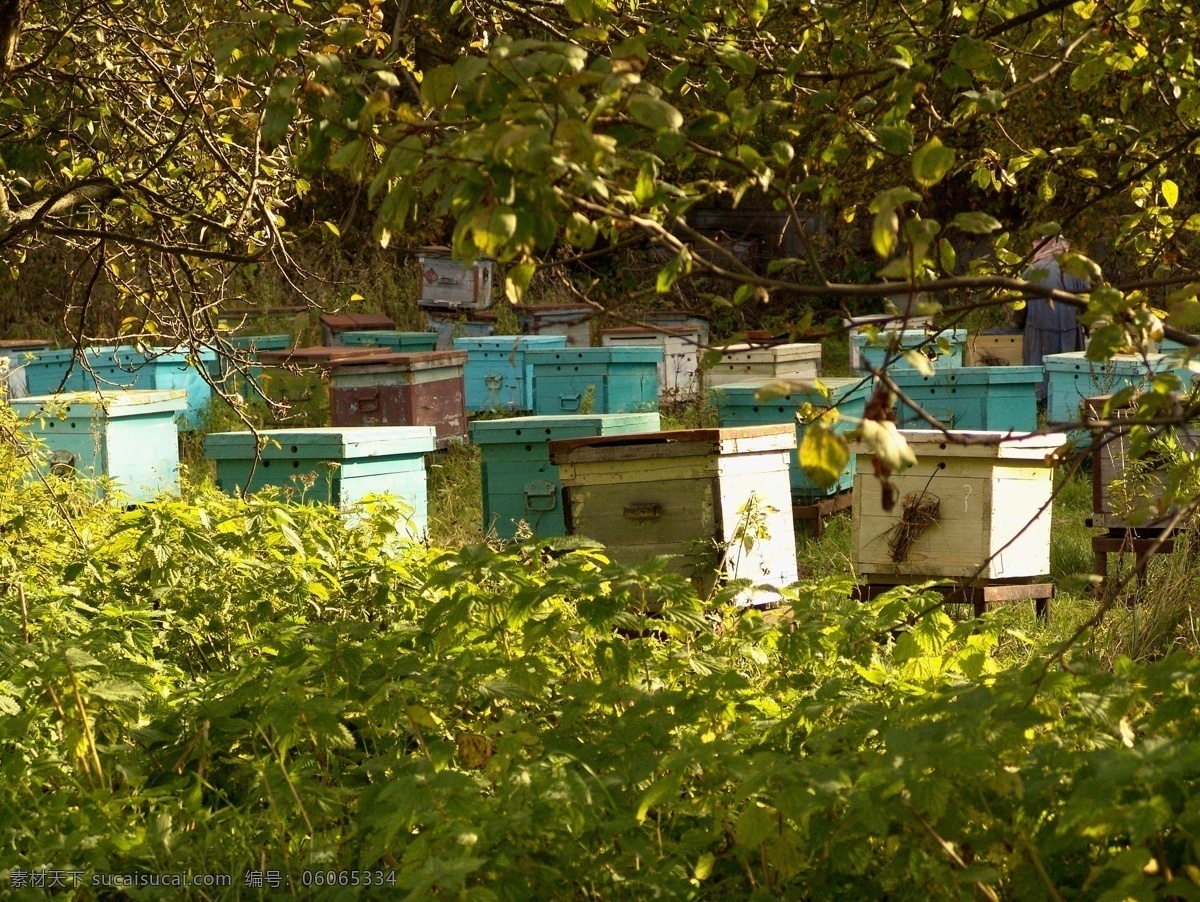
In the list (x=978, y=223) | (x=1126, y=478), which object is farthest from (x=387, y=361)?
(x=978, y=223)

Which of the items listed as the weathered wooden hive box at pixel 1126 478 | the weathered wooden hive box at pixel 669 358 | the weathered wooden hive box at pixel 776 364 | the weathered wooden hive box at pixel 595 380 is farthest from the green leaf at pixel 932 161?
the weathered wooden hive box at pixel 669 358

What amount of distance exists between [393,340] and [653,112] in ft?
32.9

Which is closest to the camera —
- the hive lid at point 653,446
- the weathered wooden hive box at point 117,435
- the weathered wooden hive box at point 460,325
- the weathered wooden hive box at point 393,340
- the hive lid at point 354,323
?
the hive lid at point 653,446

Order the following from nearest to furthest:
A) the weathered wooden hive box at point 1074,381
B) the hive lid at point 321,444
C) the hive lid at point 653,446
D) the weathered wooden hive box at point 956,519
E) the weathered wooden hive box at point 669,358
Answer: the hive lid at point 653,446 < the weathered wooden hive box at point 956,519 < the hive lid at point 321,444 < the weathered wooden hive box at point 1074,381 < the weathered wooden hive box at point 669,358

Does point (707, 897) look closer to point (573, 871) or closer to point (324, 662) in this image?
point (573, 871)

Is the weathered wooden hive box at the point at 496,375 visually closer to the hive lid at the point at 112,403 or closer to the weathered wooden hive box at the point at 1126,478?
the hive lid at the point at 112,403

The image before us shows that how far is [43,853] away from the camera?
2.40 m

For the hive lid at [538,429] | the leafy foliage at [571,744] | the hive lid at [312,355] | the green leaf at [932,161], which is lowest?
the leafy foliage at [571,744]

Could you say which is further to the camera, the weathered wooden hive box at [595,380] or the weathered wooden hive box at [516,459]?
the weathered wooden hive box at [595,380]

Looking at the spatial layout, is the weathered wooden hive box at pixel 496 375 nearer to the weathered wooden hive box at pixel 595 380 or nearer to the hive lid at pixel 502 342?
the hive lid at pixel 502 342

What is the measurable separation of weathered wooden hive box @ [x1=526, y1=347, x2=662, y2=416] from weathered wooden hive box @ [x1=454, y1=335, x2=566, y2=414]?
81 cm

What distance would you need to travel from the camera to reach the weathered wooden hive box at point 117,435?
21.7 ft

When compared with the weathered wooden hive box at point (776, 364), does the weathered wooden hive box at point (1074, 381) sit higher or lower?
lower

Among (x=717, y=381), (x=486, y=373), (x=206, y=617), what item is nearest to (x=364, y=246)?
(x=486, y=373)
